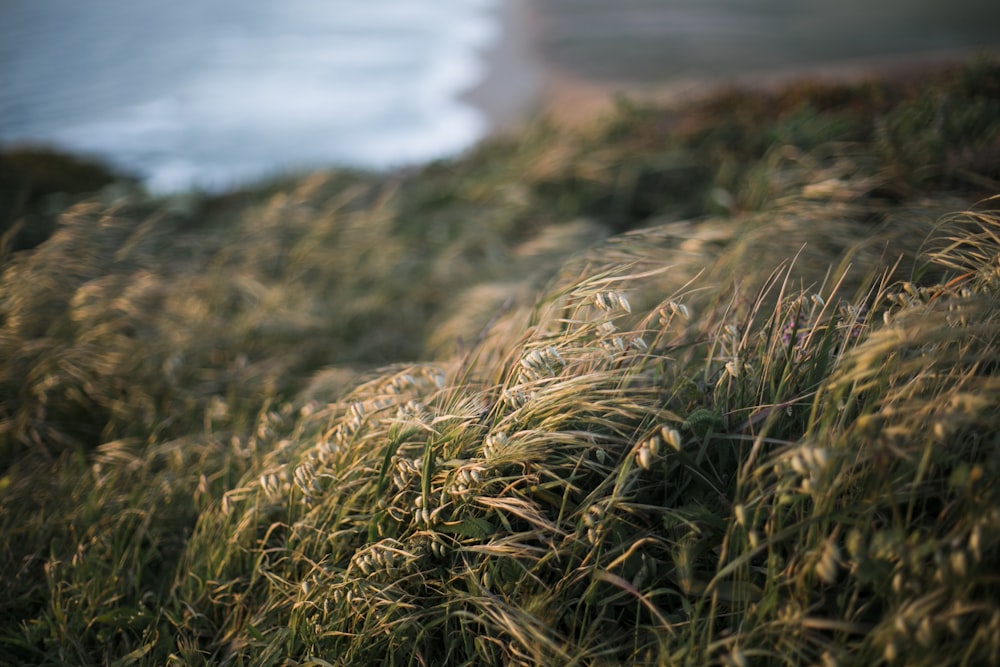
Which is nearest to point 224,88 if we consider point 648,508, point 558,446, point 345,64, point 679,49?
point 345,64

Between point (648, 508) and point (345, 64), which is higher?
point (345, 64)

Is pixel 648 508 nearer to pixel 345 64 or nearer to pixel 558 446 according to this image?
pixel 558 446

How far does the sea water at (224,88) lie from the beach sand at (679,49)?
536 millimetres

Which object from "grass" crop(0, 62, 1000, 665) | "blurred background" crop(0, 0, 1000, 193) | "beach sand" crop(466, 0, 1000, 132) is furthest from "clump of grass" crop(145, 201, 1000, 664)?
"blurred background" crop(0, 0, 1000, 193)

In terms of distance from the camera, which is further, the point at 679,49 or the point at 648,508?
the point at 679,49

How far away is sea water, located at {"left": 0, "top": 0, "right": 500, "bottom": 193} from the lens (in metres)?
6.80

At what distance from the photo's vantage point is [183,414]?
10.1 feet

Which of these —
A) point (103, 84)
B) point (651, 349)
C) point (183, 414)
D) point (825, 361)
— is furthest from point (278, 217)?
point (103, 84)

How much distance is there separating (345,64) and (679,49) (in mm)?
4284

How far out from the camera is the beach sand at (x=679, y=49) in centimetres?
693

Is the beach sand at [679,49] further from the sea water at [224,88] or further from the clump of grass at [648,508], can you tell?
the clump of grass at [648,508]

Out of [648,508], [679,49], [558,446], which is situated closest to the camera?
[648,508]

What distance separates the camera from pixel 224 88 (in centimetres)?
853

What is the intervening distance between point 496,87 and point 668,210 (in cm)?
513
